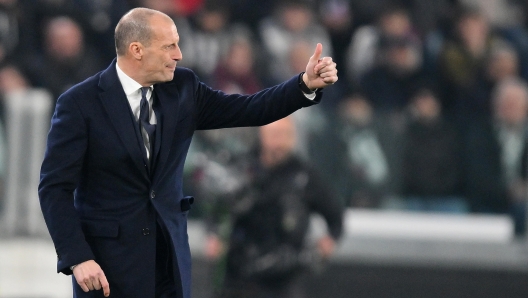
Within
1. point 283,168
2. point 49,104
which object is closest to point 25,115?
point 49,104

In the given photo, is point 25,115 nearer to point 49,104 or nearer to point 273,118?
point 49,104

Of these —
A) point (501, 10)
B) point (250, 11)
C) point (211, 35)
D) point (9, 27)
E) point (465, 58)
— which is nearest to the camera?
point (9, 27)

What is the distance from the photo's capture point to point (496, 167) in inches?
297

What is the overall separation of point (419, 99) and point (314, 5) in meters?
2.07

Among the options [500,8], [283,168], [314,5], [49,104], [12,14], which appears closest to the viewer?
[283,168]

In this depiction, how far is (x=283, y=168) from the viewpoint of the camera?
23.2 ft

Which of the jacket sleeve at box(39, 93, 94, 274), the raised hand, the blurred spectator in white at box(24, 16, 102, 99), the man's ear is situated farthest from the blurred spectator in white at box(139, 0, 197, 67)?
the raised hand

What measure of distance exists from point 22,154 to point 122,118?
12.7ft

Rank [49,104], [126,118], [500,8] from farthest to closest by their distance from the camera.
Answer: [500,8] < [49,104] < [126,118]

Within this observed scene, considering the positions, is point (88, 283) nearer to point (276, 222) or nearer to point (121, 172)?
point (121, 172)

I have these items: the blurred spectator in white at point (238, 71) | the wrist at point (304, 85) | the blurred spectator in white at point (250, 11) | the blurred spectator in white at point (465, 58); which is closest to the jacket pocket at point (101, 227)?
the wrist at point (304, 85)

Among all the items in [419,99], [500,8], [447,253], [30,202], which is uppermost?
[500,8]

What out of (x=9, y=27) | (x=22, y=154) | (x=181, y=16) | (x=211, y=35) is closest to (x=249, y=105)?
(x=22, y=154)

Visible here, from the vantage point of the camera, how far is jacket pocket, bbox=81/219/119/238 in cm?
389
